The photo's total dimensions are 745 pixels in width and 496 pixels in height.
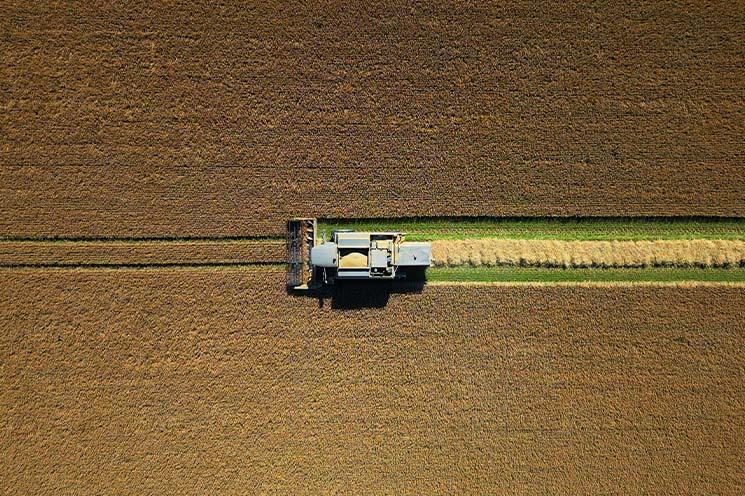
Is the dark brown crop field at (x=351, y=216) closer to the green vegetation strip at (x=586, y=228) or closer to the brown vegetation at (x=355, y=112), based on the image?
the brown vegetation at (x=355, y=112)

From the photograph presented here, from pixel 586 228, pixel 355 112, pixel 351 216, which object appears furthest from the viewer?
pixel 586 228

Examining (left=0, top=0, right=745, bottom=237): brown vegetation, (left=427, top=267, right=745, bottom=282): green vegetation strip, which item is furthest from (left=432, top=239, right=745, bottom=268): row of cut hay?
(left=0, top=0, right=745, bottom=237): brown vegetation

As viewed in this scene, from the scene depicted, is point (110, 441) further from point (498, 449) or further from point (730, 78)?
point (730, 78)

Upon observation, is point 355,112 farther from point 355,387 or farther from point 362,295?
point 355,387

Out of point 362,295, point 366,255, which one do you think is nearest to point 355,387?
point 362,295

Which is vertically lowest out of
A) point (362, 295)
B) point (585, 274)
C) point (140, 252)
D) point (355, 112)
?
point (362, 295)

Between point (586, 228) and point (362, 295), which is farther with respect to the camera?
point (586, 228)
